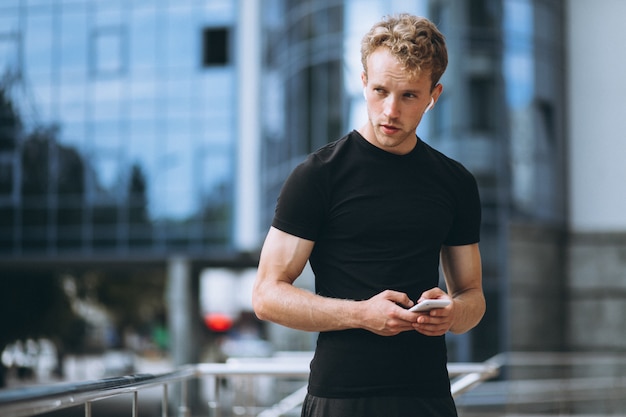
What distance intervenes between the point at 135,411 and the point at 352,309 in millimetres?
→ 1640

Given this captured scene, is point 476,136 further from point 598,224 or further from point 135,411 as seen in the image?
point 135,411

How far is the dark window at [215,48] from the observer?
94.2ft

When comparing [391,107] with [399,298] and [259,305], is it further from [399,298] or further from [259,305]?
[259,305]

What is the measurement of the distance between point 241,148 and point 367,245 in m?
26.0

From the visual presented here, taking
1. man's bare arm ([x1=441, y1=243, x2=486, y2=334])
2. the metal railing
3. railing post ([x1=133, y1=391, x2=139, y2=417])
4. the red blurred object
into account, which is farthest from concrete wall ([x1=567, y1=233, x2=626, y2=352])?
the red blurred object

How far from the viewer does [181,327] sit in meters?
28.6

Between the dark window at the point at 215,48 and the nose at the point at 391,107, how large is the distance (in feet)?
87.2

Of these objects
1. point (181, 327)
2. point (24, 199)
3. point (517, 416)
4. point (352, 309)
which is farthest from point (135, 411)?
point (24, 199)

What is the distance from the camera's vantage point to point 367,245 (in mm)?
2574

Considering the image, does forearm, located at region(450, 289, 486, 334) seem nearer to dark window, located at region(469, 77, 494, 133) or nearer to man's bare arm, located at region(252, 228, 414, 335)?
man's bare arm, located at region(252, 228, 414, 335)

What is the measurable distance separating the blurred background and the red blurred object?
814cm

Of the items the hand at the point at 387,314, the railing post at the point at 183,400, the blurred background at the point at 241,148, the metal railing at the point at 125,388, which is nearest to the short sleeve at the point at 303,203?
the hand at the point at 387,314

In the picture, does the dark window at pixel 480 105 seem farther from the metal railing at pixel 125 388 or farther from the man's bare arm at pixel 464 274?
the man's bare arm at pixel 464 274

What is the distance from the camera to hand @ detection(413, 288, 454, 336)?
2422mm
